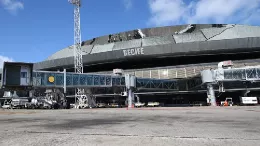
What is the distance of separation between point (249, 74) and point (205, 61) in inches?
1668

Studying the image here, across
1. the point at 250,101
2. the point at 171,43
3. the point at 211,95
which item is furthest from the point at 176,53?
A: the point at 250,101

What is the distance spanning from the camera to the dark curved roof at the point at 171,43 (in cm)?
10569

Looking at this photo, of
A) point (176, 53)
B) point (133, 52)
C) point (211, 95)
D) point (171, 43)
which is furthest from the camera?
point (171, 43)

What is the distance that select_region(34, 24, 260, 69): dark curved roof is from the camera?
105688 millimetres

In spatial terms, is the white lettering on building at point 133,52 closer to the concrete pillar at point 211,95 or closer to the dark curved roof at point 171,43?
the dark curved roof at point 171,43

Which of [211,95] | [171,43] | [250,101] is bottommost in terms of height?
[250,101]

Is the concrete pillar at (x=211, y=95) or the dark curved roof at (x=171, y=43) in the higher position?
the dark curved roof at (x=171, y=43)

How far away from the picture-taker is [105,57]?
120562 millimetres

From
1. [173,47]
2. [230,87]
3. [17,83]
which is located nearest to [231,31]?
[173,47]

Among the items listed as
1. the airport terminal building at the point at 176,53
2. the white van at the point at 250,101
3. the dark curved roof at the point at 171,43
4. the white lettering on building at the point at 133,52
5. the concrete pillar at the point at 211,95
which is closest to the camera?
the white van at the point at 250,101

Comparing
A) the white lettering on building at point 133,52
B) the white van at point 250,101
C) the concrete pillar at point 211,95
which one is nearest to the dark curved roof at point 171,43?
the white lettering on building at point 133,52

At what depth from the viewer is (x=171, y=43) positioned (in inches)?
4560

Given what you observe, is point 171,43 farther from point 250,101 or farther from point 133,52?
point 250,101

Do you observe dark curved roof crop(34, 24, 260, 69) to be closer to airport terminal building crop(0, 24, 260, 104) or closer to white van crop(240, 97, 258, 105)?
airport terminal building crop(0, 24, 260, 104)
